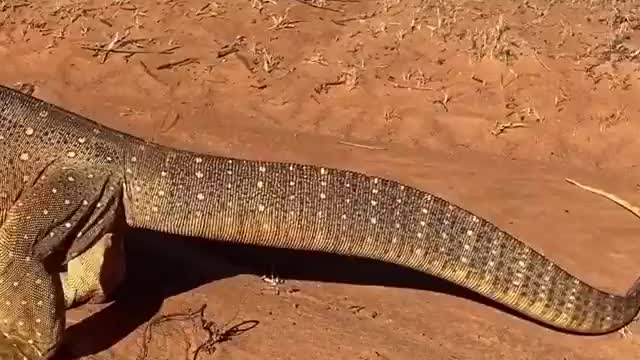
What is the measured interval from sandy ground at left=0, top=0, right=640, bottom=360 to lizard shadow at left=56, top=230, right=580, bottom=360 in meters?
0.02

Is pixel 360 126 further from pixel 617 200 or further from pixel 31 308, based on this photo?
pixel 31 308

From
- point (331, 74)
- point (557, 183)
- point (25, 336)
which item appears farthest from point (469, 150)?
point (25, 336)

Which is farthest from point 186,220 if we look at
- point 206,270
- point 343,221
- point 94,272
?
point 206,270

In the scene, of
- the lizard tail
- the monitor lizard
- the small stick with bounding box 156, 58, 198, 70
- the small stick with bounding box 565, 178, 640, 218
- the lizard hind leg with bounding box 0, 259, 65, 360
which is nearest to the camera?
the lizard hind leg with bounding box 0, 259, 65, 360

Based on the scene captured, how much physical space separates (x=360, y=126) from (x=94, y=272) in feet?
13.2

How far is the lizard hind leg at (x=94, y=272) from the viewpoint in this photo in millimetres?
4922

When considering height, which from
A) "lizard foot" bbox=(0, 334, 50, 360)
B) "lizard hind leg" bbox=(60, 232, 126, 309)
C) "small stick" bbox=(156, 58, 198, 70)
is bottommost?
"lizard foot" bbox=(0, 334, 50, 360)

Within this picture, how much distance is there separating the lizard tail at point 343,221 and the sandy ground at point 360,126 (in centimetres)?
49

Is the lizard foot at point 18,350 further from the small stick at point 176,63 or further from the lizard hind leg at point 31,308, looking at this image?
the small stick at point 176,63

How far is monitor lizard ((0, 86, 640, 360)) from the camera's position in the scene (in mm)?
4520

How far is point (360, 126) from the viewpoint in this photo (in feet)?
28.1

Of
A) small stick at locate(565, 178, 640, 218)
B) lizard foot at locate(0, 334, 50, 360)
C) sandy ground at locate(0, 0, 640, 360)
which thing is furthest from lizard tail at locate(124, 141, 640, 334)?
small stick at locate(565, 178, 640, 218)

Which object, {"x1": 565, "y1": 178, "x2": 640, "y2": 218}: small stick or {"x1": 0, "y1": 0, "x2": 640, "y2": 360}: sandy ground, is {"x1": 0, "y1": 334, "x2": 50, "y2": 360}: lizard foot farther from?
{"x1": 565, "y1": 178, "x2": 640, "y2": 218}: small stick

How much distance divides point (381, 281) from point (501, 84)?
11.7 feet
